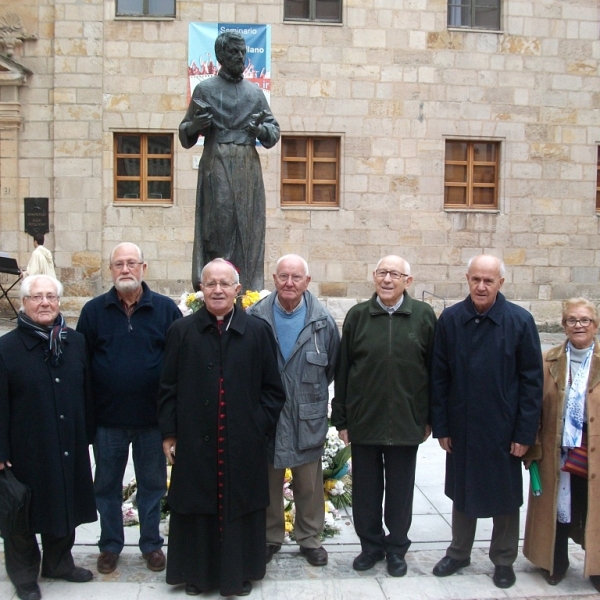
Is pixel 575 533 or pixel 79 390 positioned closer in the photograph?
pixel 79 390

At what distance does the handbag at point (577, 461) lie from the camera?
3.94 metres

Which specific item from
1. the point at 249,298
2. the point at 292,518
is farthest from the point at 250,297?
the point at 292,518

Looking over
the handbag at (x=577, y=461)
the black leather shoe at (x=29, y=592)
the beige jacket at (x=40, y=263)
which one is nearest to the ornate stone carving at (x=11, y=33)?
the beige jacket at (x=40, y=263)

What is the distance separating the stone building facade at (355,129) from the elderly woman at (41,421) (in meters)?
8.84

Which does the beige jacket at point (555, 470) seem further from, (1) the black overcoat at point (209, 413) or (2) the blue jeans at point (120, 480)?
(2) the blue jeans at point (120, 480)

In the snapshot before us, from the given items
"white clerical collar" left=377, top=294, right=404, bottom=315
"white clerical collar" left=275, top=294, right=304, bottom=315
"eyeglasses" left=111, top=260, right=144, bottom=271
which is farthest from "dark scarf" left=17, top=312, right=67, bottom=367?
"white clerical collar" left=377, top=294, right=404, bottom=315

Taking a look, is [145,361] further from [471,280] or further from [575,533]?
[575,533]

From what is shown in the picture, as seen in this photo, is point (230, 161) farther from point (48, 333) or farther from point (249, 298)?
point (48, 333)

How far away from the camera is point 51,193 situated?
1259 cm

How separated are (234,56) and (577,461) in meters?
3.52

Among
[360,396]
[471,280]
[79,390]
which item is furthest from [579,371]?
[79,390]

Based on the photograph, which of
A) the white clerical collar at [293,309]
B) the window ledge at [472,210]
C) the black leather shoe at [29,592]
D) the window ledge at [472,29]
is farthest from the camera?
the window ledge at [472,210]

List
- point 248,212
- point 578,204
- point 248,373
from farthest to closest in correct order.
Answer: point 578,204
point 248,212
point 248,373

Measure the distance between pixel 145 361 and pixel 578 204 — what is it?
11.2m
